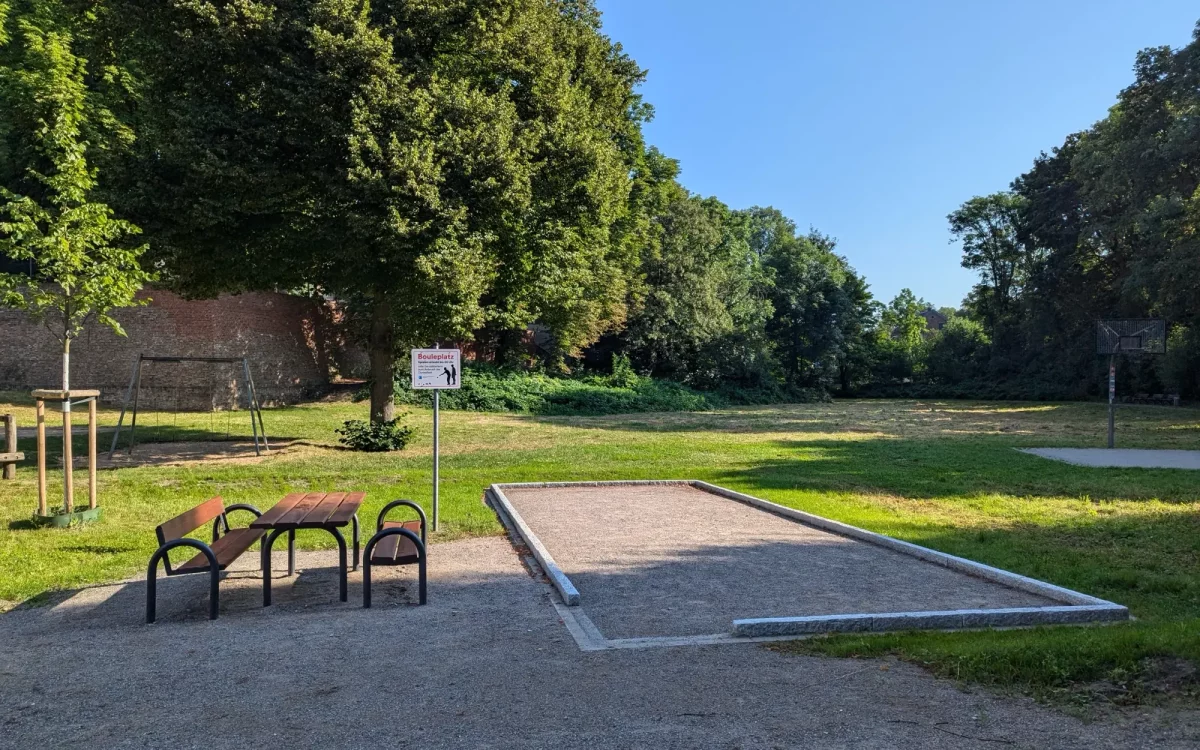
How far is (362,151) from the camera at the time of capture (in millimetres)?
13742

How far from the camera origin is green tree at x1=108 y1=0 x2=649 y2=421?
1378 centimetres

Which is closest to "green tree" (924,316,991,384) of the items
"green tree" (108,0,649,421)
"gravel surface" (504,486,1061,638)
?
"green tree" (108,0,649,421)

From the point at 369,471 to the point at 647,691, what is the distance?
33.9 ft

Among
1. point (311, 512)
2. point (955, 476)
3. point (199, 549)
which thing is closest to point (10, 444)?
point (199, 549)

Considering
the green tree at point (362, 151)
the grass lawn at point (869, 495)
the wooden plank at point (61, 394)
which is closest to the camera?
the grass lawn at point (869, 495)

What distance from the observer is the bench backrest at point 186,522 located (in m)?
5.82

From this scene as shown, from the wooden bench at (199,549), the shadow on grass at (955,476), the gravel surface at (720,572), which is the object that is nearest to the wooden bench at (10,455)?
the wooden bench at (199,549)

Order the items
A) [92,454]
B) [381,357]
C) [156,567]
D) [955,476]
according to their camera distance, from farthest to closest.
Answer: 1. [381,357]
2. [955,476]
3. [92,454]
4. [156,567]

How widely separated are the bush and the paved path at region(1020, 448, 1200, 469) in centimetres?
1378

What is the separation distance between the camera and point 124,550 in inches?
315

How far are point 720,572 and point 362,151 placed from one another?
1020 centimetres

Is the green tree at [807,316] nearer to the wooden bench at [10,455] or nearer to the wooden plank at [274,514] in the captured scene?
the wooden bench at [10,455]

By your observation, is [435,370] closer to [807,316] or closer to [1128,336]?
[1128,336]

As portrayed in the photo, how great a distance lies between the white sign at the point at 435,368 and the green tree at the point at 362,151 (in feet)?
18.2
